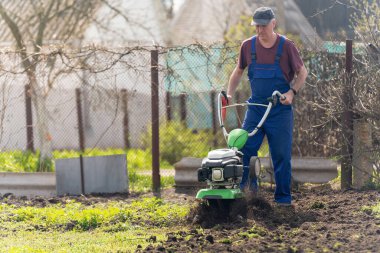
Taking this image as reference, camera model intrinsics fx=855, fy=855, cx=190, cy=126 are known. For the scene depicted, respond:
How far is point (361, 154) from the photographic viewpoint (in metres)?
10.8

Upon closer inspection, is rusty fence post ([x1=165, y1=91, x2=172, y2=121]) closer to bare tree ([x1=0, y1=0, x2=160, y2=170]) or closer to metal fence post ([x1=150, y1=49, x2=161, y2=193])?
bare tree ([x1=0, y1=0, x2=160, y2=170])

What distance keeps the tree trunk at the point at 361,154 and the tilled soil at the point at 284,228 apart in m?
1.00

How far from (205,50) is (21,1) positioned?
754 centimetres

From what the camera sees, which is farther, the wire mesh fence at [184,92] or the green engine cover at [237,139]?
the wire mesh fence at [184,92]

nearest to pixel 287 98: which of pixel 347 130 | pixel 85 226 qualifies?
pixel 347 130

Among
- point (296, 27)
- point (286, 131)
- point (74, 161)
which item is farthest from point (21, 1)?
point (286, 131)

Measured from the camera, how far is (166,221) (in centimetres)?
886

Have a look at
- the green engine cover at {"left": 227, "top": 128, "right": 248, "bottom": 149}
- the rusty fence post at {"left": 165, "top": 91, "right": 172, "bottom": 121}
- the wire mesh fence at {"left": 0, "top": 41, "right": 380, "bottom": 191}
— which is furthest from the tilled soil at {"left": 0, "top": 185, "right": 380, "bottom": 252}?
the rusty fence post at {"left": 165, "top": 91, "right": 172, "bottom": 121}

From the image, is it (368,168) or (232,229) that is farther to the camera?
(368,168)

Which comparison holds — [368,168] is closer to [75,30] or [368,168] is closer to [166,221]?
[166,221]

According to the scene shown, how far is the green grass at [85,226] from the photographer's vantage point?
7648mm

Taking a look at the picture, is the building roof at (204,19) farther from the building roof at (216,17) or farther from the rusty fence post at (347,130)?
the rusty fence post at (347,130)

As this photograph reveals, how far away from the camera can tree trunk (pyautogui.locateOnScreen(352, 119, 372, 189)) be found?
35.1 ft

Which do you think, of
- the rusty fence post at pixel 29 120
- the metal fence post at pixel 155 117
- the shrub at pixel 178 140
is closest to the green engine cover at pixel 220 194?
the metal fence post at pixel 155 117
